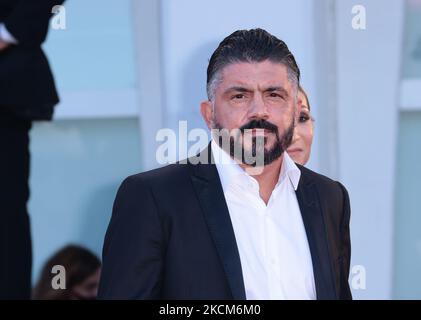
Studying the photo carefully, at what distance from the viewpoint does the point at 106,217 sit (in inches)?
130

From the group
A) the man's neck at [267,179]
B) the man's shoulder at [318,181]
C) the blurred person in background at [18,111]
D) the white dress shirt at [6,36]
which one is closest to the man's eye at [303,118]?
the man's shoulder at [318,181]

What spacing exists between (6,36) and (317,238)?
1459 millimetres

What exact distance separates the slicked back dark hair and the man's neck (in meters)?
0.28

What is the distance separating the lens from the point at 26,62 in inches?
116

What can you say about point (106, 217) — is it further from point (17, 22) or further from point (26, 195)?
point (17, 22)

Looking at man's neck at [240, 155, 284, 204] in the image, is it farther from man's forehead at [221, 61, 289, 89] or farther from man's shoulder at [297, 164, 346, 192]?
man's forehead at [221, 61, 289, 89]

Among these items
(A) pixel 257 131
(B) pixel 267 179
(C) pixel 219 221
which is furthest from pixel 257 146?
(C) pixel 219 221

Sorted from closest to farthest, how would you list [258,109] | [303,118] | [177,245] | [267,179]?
[177,245] < [258,109] < [267,179] < [303,118]

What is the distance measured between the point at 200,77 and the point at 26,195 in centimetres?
86

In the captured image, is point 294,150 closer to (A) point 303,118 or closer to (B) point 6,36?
(A) point 303,118

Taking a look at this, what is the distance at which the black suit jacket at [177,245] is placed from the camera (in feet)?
6.70

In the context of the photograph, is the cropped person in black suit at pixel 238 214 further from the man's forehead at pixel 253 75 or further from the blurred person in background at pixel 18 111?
the blurred person in background at pixel 18 111

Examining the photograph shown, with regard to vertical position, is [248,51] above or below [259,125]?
above
